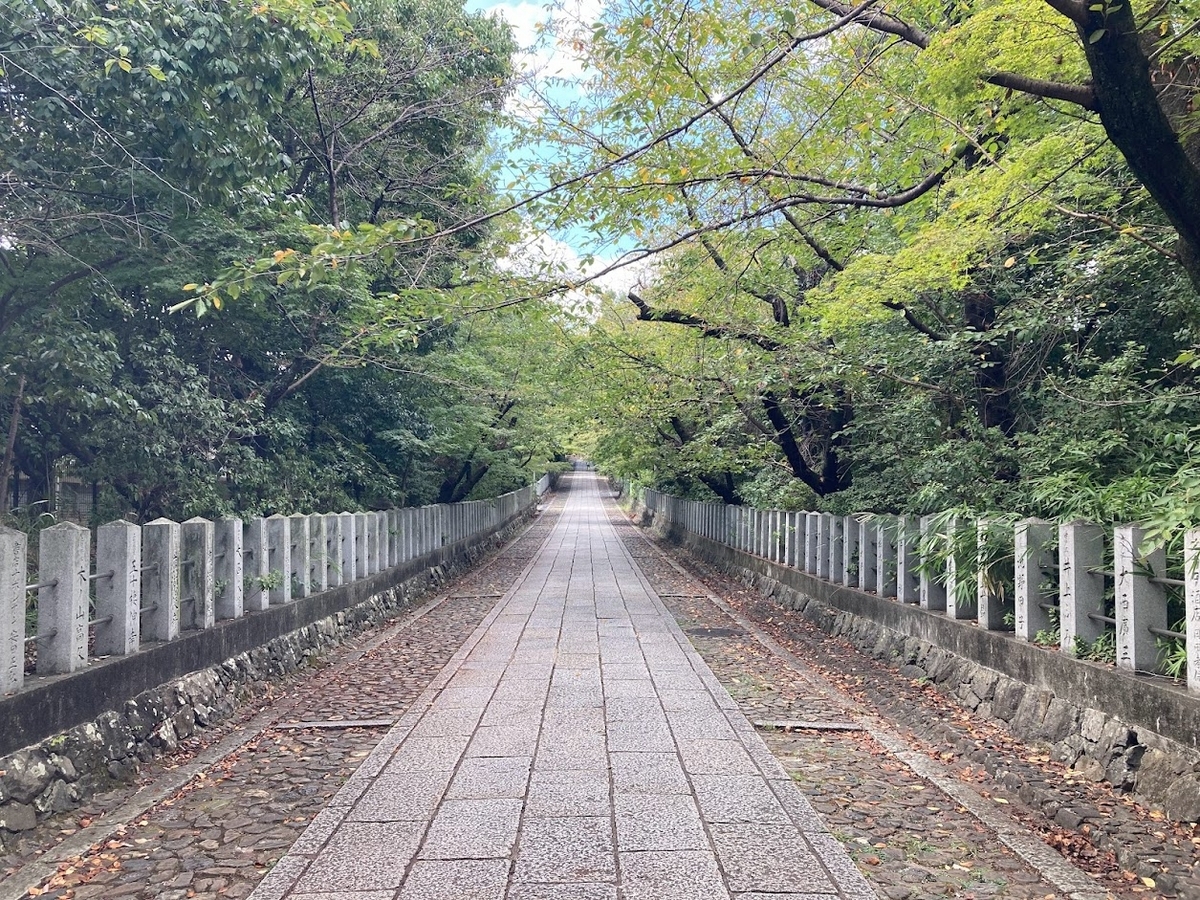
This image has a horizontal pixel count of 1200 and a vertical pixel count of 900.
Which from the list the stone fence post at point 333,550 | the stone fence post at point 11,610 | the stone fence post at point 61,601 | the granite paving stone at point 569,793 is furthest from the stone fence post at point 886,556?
the stone fence post at point 11,610

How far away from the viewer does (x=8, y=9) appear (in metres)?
6.03

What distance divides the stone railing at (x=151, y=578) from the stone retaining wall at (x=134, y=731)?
11.5 inches

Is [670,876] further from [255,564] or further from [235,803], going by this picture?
[255,564]

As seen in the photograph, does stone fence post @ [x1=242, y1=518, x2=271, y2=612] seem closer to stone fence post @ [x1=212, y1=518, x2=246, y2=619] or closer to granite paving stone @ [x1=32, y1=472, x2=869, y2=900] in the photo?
stone fence post @ [x1=212, y1=518, x2=246, y2=619]

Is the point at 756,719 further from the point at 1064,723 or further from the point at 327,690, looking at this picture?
the point at 327,690

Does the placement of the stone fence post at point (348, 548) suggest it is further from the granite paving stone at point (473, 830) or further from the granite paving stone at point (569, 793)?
the granite paving stone at point (473, 830)

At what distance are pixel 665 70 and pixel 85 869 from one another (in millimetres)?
5550

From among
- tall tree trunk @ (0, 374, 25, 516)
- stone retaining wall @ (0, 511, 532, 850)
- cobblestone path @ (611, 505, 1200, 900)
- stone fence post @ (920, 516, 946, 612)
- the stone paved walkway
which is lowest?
cobblestone path @ (611, 505, 1200, 900)

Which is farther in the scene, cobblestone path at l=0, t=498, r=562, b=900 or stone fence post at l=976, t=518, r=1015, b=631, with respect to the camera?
stone fence post at l=976, t=518, r=1015, b=631

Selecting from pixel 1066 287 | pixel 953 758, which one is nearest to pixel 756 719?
pixel 953 758

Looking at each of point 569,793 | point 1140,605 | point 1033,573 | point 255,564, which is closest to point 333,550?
point 255,564

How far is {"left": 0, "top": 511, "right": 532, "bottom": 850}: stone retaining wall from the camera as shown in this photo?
4078 mm

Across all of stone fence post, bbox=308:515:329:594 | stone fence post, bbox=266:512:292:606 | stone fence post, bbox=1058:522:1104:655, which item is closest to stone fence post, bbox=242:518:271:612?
stone fence post, bbox=266:512:292:606

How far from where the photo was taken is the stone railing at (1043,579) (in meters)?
4.61
